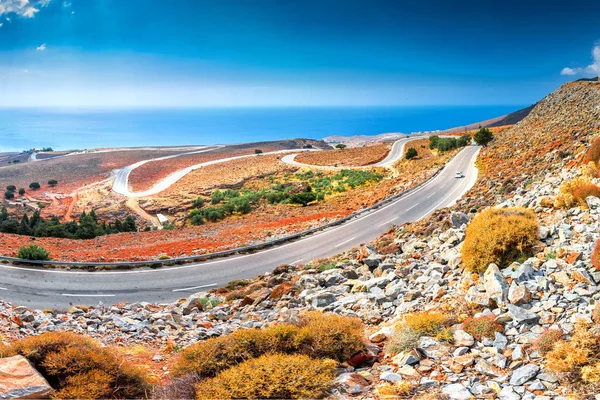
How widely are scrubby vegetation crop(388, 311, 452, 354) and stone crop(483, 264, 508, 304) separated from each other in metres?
1.07

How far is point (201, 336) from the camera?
34.9ft

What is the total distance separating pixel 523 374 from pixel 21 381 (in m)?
7.08

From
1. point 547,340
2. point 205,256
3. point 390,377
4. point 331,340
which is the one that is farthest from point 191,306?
point 547,340

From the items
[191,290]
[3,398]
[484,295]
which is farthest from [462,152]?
[3,398]

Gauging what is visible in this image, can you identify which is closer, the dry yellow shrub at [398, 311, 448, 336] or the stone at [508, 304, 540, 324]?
the stone at [508, 304, 540, 324]

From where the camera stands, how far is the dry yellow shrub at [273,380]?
19.5 feet

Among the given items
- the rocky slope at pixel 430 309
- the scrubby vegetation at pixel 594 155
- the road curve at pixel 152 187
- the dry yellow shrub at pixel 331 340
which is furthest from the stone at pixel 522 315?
the road curve at pixel 152 187

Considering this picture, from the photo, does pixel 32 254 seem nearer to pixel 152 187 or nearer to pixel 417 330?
pixel 417 330

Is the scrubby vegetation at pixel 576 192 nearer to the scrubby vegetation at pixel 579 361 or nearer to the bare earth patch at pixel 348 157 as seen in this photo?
the scrubby vegetation at pixel 579 361

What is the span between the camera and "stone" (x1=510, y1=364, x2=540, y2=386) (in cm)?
582

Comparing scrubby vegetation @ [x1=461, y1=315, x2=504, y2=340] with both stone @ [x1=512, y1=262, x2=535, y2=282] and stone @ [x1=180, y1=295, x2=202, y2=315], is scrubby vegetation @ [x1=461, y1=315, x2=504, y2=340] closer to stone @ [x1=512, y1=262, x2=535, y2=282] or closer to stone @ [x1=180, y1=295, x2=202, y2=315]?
stone @ [x1=512, y1=262, x2=535, y2=282]

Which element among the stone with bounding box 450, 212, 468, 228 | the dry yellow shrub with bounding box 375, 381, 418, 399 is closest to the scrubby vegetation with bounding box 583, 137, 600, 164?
the stone with bounding box 450, 212, 468, 228

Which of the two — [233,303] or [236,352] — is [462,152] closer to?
[233,303]

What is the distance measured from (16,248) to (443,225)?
22.0 meters
